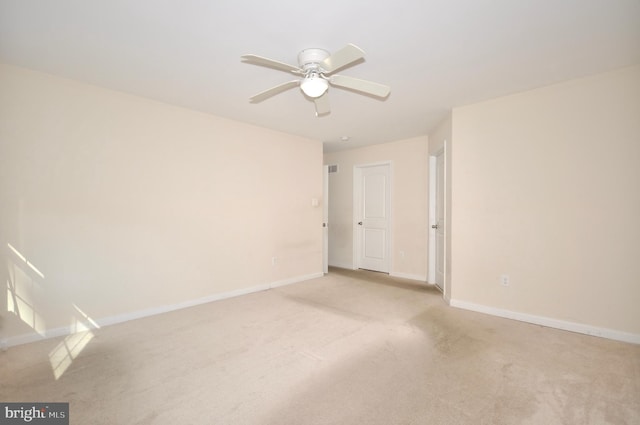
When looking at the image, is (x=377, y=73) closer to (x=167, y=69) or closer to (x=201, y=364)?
(x=167, y=69)

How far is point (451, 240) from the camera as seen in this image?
364 cm

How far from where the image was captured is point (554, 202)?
294 centimetres

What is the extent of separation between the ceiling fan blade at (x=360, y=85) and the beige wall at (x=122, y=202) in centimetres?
220

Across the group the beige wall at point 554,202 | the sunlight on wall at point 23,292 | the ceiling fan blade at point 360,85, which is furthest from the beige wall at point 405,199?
the sunlight on wall at point 23,292

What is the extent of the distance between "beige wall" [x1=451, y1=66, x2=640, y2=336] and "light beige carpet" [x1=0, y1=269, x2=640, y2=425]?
358 millimetres

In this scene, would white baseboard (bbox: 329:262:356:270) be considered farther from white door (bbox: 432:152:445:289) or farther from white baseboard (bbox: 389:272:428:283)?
white door (bbox: 432:152:445:289)

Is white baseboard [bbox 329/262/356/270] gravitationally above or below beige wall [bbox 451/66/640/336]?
below

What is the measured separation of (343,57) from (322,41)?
0.37 m

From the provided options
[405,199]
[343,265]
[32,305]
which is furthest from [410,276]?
[32,305]

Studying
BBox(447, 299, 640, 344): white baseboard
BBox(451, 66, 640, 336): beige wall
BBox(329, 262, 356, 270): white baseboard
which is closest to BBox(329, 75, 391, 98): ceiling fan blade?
BBox(451, 66, 640, 336): beige wall

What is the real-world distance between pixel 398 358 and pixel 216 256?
8.53 feet

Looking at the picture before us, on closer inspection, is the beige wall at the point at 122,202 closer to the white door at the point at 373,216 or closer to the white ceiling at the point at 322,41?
the white ceiling at the point at 322,41

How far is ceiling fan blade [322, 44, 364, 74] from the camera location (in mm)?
1772

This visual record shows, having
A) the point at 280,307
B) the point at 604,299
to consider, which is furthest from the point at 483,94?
the point at 280,307
